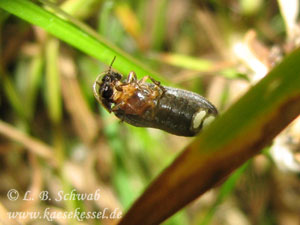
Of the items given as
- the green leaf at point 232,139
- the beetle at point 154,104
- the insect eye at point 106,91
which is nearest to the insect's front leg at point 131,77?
the beetle at point 154,104

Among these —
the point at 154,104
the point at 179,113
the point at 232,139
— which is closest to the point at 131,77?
the point at 154,104

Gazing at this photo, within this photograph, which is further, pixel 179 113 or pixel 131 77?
pixel 131 77

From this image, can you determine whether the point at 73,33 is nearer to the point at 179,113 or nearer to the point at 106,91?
the point at 106,91

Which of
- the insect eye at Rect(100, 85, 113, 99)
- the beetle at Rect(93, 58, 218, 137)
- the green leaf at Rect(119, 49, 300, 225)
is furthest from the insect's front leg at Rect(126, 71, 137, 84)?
the green leaf at Rect(119, 49, 300, 225)

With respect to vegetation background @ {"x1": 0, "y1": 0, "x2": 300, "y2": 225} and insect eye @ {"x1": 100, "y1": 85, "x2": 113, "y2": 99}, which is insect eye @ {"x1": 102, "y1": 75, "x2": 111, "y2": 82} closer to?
insect eye @ {"x1": 100, "y1": 85, "x2": 113, "y2": 99}

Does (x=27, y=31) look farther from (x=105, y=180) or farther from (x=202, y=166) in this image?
(x=202, y=166)
